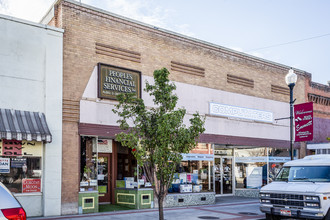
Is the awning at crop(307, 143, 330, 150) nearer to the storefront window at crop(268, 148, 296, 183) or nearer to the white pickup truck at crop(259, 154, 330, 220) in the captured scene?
the storefront window at crop(268, 148, 296, 183)

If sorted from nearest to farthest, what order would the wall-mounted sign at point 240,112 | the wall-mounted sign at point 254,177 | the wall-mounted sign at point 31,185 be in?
the wall-mounted sign at point 31,185 → the wall-mounted sign at point 240,112 → the wall-mounted sign at point 254,177

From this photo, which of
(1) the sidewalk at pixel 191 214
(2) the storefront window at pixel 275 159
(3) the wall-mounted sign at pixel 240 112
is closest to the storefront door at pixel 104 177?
(1) the sidewalk at pixel 191 214

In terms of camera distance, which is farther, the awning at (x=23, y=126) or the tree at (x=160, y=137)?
the awning at (x=23, y=126)

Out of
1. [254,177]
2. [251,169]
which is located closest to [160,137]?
[251,169]

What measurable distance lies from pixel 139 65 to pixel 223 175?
870 centimetres

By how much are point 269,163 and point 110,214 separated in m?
11.5

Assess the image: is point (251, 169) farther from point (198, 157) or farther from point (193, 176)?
point (193, 176)

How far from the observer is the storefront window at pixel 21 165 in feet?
40.1

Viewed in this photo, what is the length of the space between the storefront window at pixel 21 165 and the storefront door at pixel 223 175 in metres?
10.6

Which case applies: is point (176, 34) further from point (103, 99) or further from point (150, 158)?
point (150, 158)

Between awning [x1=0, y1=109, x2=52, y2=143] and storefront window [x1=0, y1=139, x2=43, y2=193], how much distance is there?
2.22 feet

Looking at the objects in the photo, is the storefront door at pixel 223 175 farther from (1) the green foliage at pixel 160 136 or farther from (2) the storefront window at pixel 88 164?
(1) the green foliage at pixel 160 136

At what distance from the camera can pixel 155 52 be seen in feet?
54.4

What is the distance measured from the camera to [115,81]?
14945 millimetres
